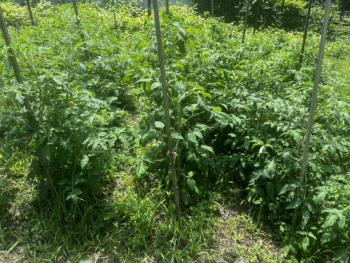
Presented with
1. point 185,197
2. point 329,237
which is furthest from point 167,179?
point 329,237

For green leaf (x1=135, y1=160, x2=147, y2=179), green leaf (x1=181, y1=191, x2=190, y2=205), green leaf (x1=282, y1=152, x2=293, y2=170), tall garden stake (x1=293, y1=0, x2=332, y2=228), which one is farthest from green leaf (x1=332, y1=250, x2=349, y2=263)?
green leaf (x1=135, y1=160, x2=147, y2=179)

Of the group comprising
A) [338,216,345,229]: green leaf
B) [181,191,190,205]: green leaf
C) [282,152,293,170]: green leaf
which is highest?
[282,152,293,170]: green leaf

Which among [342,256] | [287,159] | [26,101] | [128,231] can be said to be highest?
[26,101]

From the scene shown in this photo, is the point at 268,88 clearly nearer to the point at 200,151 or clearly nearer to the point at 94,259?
the point at 200,151

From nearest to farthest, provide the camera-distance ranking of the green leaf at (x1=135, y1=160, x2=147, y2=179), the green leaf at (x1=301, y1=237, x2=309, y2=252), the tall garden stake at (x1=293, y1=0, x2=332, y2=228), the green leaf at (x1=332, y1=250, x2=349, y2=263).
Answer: the tall garden stake at (x1=293, y1=0, x2=332, y2=228)
the green leaf at (x1=332, y1=250, x2=349, y2=263)
the green leaf at (x1=301, y1=237, x2=309, y2=252)
the green leaf at (x1=135, y1=160, x2=147, y2=179)

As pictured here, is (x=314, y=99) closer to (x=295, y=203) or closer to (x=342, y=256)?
(x=295, y=203)

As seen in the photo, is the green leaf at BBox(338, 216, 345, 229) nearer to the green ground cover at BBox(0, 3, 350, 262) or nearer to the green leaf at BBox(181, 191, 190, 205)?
the green ground cover at BBox(0, 3, 350, 262)

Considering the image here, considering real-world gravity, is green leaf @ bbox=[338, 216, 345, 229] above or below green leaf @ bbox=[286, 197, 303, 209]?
above

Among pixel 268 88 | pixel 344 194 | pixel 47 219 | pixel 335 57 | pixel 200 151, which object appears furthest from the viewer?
pixel 335 57

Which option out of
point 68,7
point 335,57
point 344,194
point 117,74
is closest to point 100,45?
point 117,74

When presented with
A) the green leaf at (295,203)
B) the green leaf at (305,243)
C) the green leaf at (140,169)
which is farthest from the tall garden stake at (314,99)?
the green leaf at (140,169)

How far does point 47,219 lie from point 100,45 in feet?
8.02

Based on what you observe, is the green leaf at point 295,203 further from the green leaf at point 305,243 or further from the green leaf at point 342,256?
the green leaf at point 342,256

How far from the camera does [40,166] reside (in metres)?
2.02
